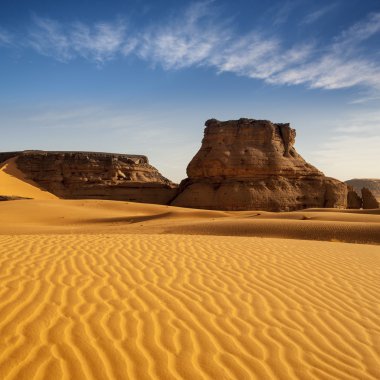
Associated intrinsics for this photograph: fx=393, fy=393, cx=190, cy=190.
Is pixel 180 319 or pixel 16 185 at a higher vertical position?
pixel 16 185

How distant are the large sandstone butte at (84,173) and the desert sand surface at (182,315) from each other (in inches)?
1230

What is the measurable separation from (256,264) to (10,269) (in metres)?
3.89

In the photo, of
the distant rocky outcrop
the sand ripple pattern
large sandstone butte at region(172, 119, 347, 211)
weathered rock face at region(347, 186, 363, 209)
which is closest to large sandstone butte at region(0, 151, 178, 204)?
large sandstone butte at region(172, 119, 347, 211)

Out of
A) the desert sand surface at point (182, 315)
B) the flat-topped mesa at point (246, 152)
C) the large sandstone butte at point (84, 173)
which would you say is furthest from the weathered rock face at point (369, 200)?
the desert sand surface at point (182, 315)

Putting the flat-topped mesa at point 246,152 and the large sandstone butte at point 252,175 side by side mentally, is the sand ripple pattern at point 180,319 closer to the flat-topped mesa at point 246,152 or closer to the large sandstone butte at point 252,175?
the large sandstone butte at point 252,175

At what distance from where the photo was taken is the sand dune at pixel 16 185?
39.9 m

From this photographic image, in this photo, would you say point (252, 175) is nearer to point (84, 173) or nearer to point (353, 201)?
point (353, 201)

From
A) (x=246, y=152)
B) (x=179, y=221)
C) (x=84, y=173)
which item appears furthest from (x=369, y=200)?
(x=84, y=173)

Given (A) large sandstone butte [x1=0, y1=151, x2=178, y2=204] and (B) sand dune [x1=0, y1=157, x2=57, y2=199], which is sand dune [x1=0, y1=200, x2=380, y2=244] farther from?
(B) sand dune [x1=0, y1=157, x2=57, y2=199]

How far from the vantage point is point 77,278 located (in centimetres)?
508

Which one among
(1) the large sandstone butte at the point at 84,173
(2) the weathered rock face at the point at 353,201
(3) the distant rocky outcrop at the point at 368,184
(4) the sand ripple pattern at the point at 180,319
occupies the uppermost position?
(3) the distant rocky outcrop at the point at 368,184

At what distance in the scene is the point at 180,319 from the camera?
12.6 feet

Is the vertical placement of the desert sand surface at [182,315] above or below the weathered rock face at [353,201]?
below

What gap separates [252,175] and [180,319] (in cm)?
2968
